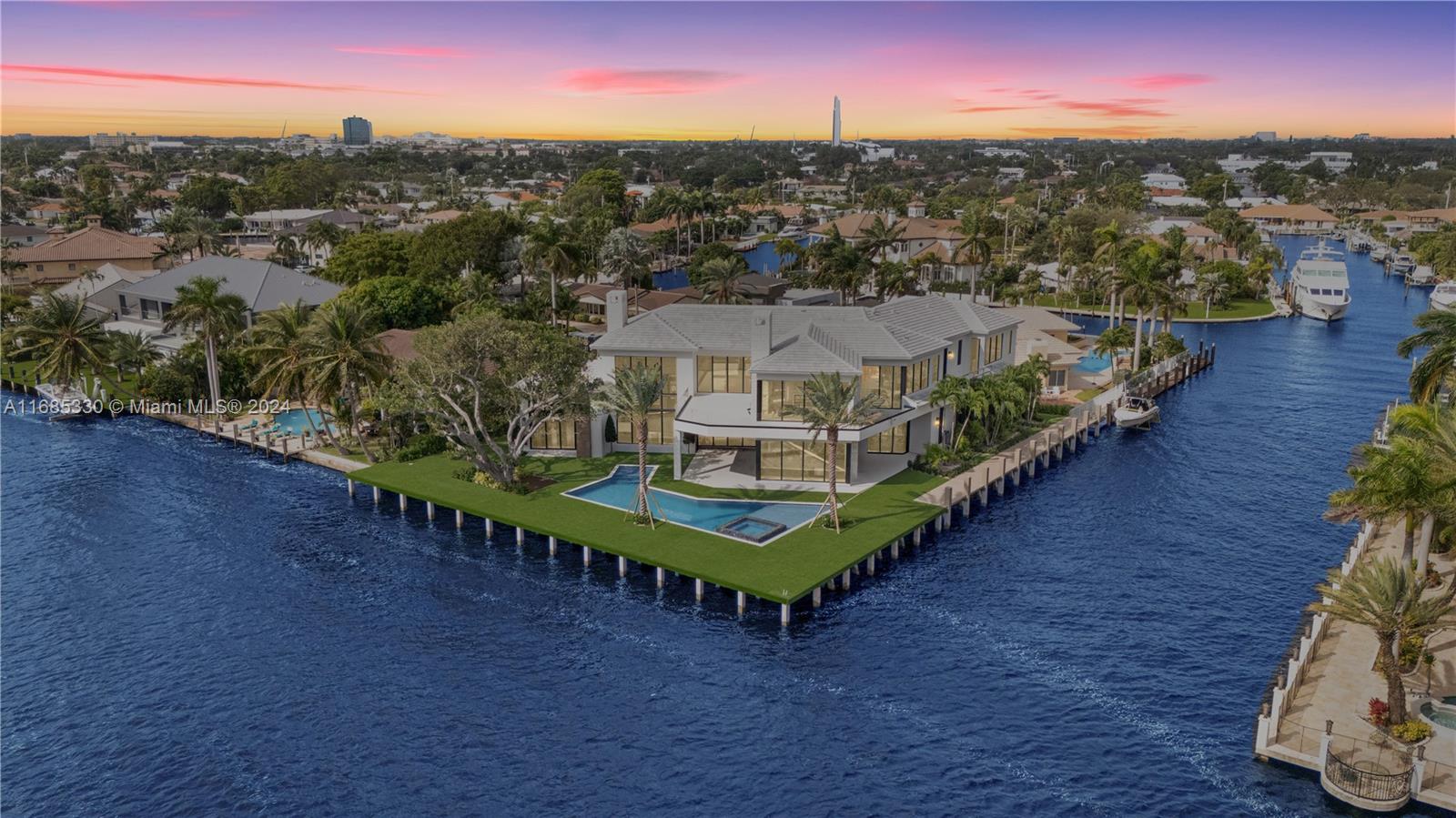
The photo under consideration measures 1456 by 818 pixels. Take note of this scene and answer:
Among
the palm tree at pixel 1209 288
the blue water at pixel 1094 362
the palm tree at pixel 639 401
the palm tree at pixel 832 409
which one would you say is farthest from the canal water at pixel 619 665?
the palm tree at pixel 1209 288

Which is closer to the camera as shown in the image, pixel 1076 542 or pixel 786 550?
pixel 786 550

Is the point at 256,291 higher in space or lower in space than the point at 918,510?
higher

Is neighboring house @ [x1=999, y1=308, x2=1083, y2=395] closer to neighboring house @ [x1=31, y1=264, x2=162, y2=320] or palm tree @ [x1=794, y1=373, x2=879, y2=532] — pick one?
palm tree @ [x1=794, y1=373, x2=879, y2=532]

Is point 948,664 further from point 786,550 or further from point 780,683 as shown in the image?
point 786,550

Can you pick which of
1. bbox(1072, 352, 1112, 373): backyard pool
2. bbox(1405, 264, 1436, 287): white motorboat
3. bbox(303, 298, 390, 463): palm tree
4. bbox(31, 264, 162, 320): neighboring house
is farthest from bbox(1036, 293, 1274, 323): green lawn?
bbox(31, 264, 162, 320): neighboring house

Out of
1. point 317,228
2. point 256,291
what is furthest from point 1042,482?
point 317,228

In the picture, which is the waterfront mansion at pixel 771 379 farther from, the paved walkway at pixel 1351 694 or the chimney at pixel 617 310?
the paved walkway at pixel 1351 694
